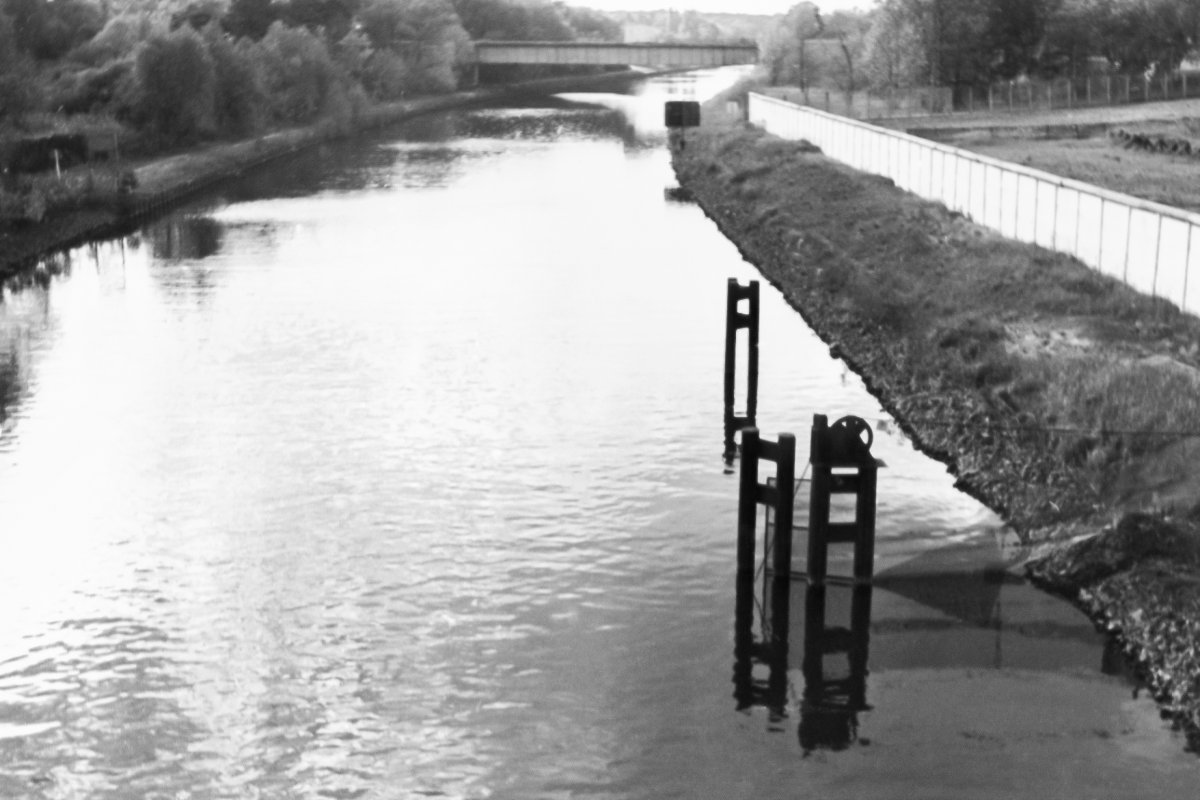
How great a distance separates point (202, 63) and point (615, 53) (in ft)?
259

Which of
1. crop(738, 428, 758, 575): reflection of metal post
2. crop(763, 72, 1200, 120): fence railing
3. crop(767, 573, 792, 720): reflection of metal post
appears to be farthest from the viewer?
crop(763, 72, 1200, 120): fence railing

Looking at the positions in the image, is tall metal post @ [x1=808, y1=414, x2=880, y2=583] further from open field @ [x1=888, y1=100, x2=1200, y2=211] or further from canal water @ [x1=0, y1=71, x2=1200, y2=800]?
open field @ [x1=888, y1=100, x2=1200, y2=211]

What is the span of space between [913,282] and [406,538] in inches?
685

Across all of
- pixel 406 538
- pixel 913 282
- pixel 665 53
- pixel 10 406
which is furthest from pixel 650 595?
pixel 665 53

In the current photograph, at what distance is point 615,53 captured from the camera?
15750 cm

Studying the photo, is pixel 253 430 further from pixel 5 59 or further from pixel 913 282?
pixel 5 59

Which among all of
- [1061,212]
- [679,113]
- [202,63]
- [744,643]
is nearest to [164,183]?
[202,63]

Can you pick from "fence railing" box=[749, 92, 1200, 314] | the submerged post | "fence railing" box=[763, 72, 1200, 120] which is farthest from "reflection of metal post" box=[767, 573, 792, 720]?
"fence railing" box=[763, 72, 1200, 120]

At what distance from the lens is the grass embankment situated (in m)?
18.2

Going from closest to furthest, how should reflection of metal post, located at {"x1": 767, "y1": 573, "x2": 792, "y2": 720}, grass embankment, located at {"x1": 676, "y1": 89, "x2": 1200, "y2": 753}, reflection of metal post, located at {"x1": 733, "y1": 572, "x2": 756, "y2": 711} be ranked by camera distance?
reflection of metal post, located at {"x1": 767, "y1": 573, "x2": 792, "y2": 720}, reflection of metal post, located at {"x1": 733, "y1": 572, "x2": 756, "y2": 711}, grass embankment, located at {"x1": 676, "y1": 89, "x2": 1200, "y2": 753}

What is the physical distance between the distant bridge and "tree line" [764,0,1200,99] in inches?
1894

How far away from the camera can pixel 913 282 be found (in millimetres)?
35781

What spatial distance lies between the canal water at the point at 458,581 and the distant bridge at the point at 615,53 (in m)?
121

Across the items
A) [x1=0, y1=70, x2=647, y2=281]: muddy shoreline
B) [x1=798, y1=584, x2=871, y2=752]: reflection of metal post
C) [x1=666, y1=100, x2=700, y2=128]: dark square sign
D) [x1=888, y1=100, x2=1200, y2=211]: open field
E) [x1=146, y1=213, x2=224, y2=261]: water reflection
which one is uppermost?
[x1=666, y1=100, x2=700, y2=128]: dark square sign
